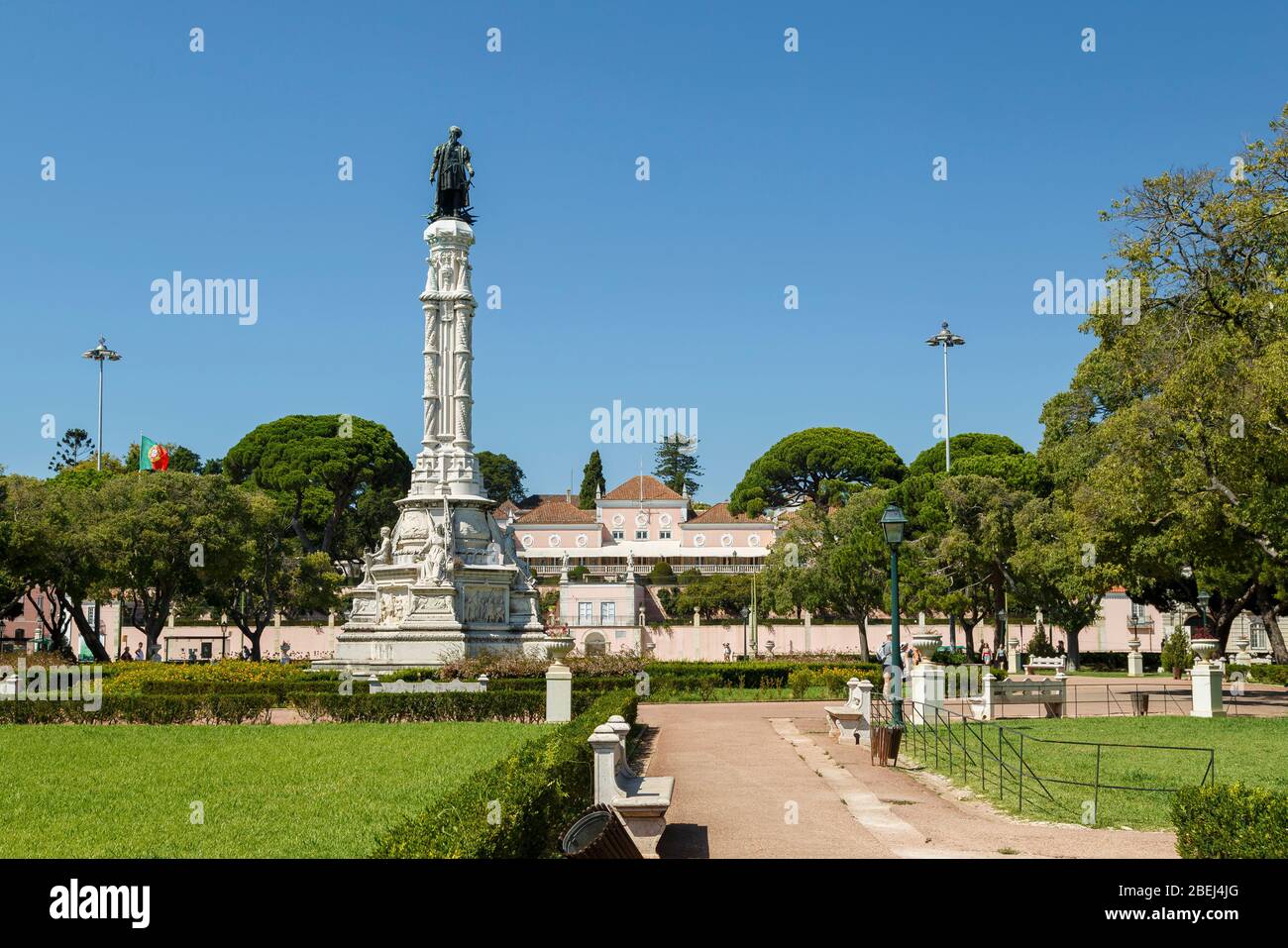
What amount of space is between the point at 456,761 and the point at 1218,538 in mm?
17687

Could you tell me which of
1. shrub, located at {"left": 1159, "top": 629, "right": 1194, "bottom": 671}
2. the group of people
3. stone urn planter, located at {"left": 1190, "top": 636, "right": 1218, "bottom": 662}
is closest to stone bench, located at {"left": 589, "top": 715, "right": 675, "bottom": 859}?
the group of people

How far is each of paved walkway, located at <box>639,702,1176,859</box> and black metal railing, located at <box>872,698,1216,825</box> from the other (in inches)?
20.3

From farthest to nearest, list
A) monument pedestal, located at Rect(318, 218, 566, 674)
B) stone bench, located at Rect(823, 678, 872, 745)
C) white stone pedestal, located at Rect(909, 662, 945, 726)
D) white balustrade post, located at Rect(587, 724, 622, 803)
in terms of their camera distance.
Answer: monument pedestal, located at Rect(318, 218, 566, 674) < white stone pedestal, located at Rect(909, 662, 945, 726) < stone bench, located at Rect(823, 678, 872, 745) < white balustrade post, located at Rect(587, 724, 622, 803)

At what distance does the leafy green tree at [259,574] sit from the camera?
4809 centimetres

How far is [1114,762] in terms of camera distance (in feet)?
57.1

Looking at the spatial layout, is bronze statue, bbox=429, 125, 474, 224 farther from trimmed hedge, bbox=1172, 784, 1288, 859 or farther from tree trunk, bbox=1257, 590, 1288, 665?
trimmed hedge, bbox=1172, 784, 1288, 859

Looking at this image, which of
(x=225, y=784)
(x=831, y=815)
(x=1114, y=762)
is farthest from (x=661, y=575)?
(x=831, y=815)

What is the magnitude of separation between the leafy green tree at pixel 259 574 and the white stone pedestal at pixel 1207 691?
116ft

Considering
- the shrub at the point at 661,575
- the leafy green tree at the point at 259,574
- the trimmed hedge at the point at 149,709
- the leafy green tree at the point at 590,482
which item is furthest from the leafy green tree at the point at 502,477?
the trimmed hedge at the point at 149,709

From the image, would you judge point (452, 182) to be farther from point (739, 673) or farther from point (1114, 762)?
point (1114, 762)

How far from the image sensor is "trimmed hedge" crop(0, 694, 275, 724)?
2438cm

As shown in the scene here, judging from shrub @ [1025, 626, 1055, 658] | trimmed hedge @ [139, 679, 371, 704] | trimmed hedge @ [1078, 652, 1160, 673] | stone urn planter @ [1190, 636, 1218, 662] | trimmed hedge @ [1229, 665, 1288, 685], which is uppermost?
trimmed hedge @ [139, 679, 371, 704]

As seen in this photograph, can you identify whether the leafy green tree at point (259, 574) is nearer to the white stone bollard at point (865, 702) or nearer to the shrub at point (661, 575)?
the shrub at point (661, 575)
